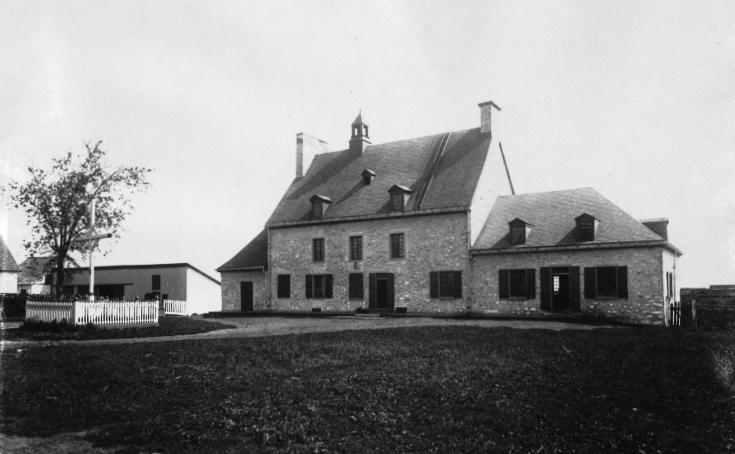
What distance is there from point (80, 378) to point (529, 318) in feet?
65.8

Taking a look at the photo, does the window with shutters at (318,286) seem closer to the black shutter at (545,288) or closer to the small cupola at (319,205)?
the small cupola at (319,205)

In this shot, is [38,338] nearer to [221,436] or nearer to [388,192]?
[221,436]

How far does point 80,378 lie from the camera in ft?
34.3

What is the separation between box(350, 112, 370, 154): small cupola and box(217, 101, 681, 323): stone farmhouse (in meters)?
0.10

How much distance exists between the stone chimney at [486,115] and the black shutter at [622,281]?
435 inches

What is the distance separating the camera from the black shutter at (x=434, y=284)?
3008 centimetres

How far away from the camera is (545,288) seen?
88.7 ft

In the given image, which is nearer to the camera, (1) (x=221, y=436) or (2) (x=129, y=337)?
(1) (x=221, y=436)

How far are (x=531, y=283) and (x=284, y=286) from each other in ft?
47.9

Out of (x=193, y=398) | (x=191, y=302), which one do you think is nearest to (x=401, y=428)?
(x=193, y=398)

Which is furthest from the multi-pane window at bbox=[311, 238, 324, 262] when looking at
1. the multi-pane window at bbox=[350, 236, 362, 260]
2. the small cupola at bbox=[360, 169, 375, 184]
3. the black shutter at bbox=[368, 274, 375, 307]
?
the small cupola at bbox=[360, 169, 375, 184]

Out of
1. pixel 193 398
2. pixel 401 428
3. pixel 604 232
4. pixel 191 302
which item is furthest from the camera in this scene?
pixel 191 302

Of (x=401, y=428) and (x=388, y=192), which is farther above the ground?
(x=388, y=192)

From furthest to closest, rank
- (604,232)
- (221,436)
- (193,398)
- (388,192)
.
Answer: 1. (388,192)
2. (604,232)
3. (193,398)
4. (221,436)
